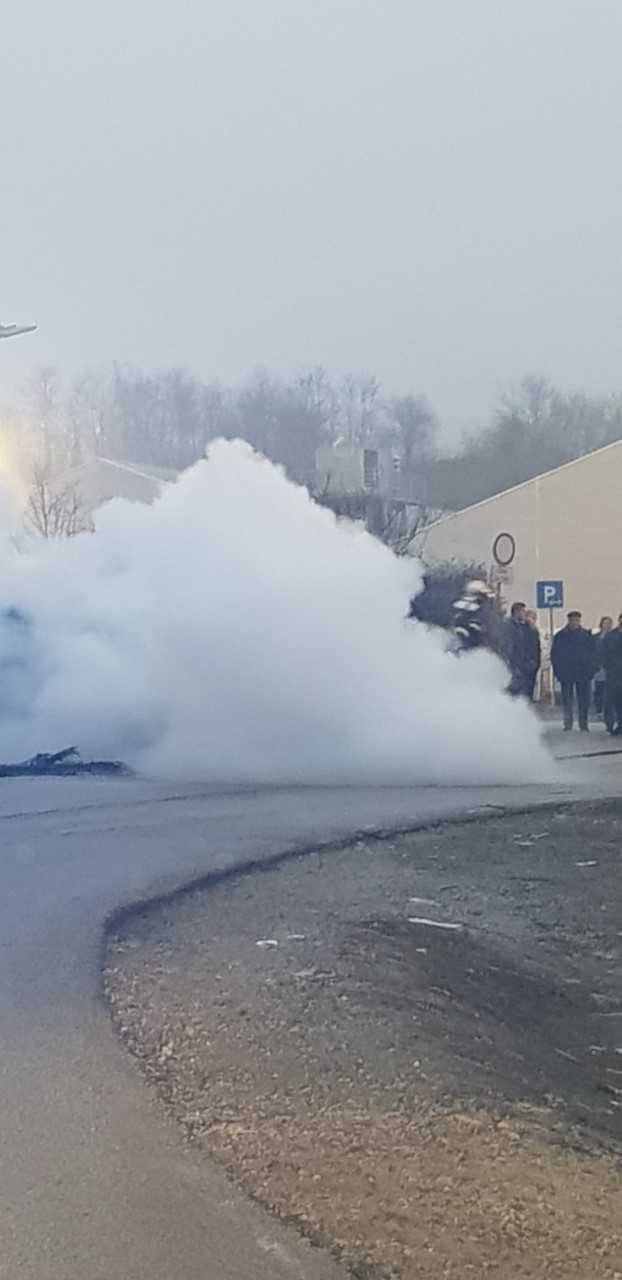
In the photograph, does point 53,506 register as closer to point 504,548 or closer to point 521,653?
point 504,548

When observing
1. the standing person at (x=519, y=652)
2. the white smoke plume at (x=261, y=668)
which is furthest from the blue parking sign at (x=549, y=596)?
the white smoke plume at (x=261, y=668)

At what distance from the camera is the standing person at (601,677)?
2205cm

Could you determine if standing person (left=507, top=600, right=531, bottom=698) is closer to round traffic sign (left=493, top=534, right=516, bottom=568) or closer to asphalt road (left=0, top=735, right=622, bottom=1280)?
asphalt road (left=0, top=735, right=622, bottom=1280)

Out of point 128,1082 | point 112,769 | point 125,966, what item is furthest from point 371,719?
point 128,1082

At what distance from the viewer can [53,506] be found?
4116 cm

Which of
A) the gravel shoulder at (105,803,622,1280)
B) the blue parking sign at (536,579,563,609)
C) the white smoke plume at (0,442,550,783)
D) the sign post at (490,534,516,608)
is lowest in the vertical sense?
the gravel shoulder at (105,803,622,1280)

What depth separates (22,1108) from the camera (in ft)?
17.9

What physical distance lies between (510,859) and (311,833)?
1.52m

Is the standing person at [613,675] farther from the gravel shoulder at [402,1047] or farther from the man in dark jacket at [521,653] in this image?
the gravel shoulder at [402,1047]

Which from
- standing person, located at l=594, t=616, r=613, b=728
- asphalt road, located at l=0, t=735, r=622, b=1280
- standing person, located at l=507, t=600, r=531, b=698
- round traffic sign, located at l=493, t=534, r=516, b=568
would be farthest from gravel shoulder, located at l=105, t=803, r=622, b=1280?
round traffic sign, located at l=493, t=534, r=516, b=568

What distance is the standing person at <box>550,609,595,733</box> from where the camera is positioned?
72.9ft

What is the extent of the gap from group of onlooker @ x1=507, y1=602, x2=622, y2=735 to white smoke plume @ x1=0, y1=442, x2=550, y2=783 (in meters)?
4.94

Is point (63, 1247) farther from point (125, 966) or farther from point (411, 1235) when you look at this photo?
point (125, 966)

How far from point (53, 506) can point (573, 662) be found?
868 inches
